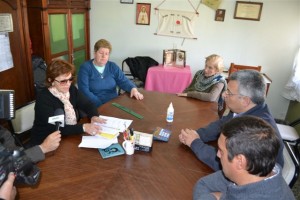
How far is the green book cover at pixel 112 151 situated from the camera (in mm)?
1373

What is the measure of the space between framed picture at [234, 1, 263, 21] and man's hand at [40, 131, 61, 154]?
3409 mm

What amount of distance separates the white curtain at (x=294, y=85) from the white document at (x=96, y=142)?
3.01 meters

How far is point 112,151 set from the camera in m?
1.41

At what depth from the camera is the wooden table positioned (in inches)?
43.1

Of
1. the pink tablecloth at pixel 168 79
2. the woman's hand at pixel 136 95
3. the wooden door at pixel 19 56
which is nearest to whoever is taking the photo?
the woman's hand at pixel 136 95

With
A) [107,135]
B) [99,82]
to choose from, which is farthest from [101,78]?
[107,135]

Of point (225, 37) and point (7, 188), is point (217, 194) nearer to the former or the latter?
point (7, 188)

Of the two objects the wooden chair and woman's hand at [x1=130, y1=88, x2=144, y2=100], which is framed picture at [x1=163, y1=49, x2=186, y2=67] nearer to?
woman's hand at [x1=130, y1=88, x2=144, y2=100]

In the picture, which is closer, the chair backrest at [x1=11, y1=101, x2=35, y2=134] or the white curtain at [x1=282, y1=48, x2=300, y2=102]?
the chair backrest at [x1=11, y1=101, x2=35, y2=134]

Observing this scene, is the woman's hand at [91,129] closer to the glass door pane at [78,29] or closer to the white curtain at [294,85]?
the glass door pane at [78,29]

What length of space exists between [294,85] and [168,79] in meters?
1.81

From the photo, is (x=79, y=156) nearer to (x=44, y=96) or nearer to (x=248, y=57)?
(x=44, y=96)

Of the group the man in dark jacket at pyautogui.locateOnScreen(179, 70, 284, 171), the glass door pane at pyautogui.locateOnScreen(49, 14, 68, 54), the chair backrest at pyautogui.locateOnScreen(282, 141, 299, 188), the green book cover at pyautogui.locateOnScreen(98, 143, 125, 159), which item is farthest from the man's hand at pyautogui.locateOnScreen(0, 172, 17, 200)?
the glass door pane at pyautogui.locateOnScreen(49, 14, 68, 54)

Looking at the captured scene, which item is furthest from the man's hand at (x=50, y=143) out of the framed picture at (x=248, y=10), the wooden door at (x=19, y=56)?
the framed picture at (x=248, y=10)
